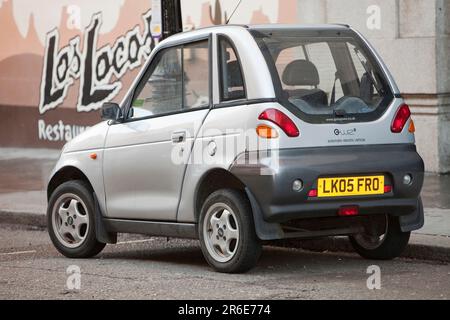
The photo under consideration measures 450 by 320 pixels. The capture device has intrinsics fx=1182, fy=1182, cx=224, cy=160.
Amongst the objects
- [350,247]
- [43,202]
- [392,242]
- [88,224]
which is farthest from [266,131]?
[43,202]

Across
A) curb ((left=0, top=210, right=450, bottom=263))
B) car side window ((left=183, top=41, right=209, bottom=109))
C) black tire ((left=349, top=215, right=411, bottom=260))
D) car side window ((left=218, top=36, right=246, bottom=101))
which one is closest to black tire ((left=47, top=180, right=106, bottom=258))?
car side window ((left=183, top=41, right=209, bottom=109))

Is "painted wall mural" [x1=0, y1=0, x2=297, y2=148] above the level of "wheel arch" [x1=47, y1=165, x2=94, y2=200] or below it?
above

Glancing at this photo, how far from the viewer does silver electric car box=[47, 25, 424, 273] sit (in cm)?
808

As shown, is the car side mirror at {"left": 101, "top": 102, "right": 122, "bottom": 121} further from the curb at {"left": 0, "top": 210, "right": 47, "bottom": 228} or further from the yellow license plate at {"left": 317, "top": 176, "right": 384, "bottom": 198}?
the curb at {"left": 0, "top": 210, "right": 47, "bottom": 228}

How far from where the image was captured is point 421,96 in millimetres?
14086

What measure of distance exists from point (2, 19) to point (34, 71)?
1172mm

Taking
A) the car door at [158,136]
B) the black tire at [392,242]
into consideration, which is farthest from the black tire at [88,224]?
the black tire at [392,242]

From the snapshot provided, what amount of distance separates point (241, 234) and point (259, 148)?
60cm

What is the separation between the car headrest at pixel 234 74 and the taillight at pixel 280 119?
448mm

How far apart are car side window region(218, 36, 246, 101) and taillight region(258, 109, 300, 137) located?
0.40 metres

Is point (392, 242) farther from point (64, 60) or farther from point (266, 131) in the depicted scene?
point (64, 60)

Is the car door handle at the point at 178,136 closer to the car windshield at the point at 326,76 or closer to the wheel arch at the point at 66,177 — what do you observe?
the car windshield at the point at 326,76
